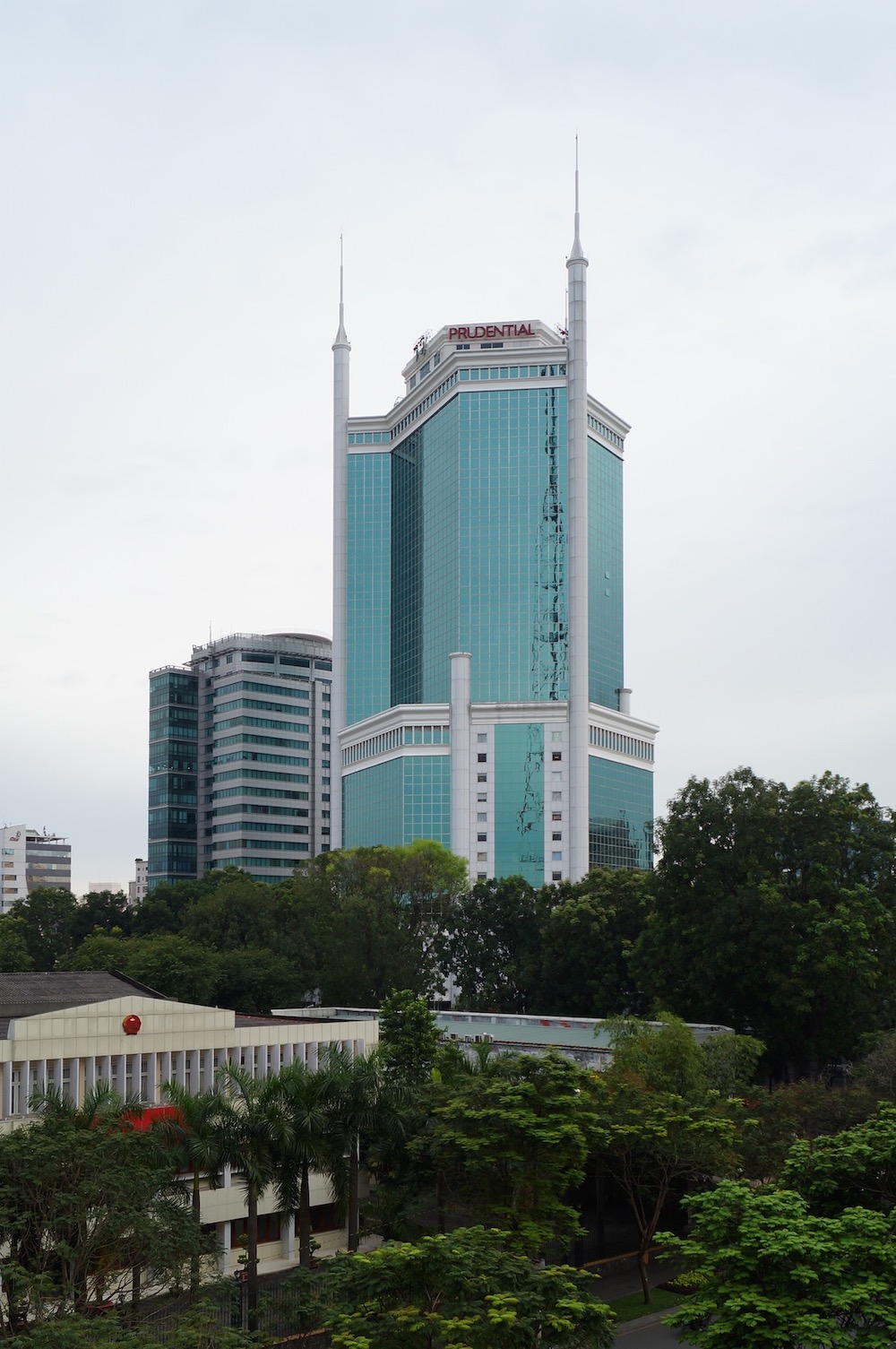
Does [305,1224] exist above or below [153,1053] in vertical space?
below

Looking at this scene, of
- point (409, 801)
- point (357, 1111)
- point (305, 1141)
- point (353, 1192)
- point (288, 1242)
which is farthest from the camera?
point (409, 801)

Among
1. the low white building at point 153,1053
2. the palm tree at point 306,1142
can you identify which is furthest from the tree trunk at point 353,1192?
the low white building at point 153,1053

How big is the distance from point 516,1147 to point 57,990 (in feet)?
74.8

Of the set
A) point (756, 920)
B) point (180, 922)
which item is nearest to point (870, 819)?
point (756, 920)

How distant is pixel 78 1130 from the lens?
120 feet

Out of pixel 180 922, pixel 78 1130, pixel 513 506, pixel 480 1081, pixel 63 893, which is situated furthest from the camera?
pixel 513 506

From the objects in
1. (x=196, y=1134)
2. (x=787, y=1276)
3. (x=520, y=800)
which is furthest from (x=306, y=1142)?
Answer: (x=520, y=800)

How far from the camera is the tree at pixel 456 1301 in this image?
1083 inches

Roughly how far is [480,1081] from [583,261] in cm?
15913

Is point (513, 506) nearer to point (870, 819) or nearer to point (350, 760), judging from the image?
point (350, 760)

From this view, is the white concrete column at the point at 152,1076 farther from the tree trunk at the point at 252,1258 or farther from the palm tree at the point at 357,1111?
the tree trunk at the point at 252,1258

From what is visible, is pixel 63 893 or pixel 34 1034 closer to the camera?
pixel 34 1034

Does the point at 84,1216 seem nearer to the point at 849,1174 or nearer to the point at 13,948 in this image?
the point at 849,1174

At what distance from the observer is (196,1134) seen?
40.7 m
